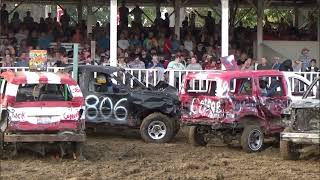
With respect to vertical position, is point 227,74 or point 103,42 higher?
point 103,42

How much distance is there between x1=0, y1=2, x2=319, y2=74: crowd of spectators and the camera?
20.2 m

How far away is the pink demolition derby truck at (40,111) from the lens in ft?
39.9

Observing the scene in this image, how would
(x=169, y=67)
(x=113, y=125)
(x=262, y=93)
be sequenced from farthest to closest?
1. (x=169, y=67)
2. (x=113, y=125)
3. (x=262, y=93)

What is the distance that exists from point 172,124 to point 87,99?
6.55ft

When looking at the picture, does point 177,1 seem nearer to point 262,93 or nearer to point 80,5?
point 80,5

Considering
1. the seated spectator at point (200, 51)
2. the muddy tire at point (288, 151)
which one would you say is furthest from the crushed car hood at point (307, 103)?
the seated spectator at point (200, 51)

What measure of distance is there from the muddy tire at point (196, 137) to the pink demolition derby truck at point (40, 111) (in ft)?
10.7

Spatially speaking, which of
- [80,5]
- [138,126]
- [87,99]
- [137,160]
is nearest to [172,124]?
[138,126]

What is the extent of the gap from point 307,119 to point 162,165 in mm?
2839

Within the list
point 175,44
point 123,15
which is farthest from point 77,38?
point 175,44

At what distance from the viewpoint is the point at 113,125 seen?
15.7m

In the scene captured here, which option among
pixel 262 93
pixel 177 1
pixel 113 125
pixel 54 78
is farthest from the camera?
pixel 177 1

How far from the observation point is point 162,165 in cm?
1203

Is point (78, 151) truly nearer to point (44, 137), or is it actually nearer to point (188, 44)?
point (44, 137)
